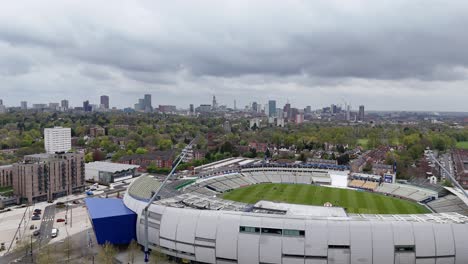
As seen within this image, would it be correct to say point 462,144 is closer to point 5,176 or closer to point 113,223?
point 113,223

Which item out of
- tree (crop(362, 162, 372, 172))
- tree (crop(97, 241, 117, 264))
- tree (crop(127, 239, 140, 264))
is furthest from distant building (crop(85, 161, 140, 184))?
tree (crop(362, 162, 372, 172))

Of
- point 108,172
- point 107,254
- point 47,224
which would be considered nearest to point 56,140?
point 108,172

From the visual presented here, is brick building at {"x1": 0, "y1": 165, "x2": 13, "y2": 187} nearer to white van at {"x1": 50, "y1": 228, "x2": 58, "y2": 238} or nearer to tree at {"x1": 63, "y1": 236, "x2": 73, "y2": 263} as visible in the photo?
white van at {"x1": 50, "y1": 228, "x2": 58, "y2": 238}

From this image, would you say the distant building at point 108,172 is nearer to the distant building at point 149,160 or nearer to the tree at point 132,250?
the distant building at point 149,160

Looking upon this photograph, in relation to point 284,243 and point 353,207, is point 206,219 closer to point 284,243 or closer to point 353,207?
point 284,243

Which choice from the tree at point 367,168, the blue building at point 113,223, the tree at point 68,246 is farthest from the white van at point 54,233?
the tree at point 367,168

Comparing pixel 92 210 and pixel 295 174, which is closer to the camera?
pixel 92 210

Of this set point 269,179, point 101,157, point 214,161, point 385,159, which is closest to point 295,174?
point 269,179
